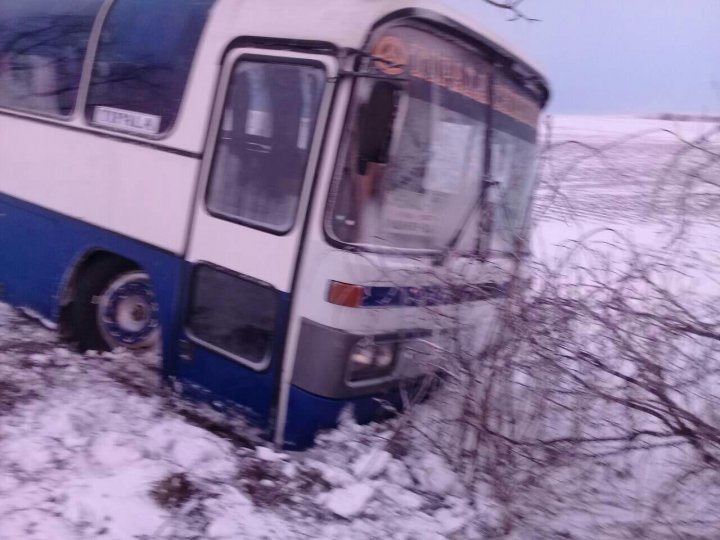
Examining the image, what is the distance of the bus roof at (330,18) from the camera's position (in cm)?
414

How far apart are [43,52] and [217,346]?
2.95 metres

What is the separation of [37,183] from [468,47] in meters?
3.41

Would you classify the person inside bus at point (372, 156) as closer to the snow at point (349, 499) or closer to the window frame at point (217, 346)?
the window frame at point (217, 346)

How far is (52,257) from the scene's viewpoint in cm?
579

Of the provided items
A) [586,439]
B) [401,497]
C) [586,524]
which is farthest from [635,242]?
[401,497]

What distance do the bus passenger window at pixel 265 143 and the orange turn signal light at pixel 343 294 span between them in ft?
1.41

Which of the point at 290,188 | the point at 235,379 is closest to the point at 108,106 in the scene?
the point at 290,188

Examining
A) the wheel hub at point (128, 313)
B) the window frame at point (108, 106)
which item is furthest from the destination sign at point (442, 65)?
the wheel hub at point (128, 313)

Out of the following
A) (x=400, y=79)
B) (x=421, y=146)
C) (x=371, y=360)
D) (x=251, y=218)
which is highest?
(x=400, y=79)

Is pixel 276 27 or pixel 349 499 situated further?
pixel 276 27

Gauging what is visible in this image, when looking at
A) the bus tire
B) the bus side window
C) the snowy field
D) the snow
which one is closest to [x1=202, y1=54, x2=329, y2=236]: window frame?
the bus tire

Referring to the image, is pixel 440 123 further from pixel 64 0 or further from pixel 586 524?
pixel 64 0

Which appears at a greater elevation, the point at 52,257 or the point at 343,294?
the point at 343,294

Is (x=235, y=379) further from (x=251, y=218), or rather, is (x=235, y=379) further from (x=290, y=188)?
(x=290, y=188)
